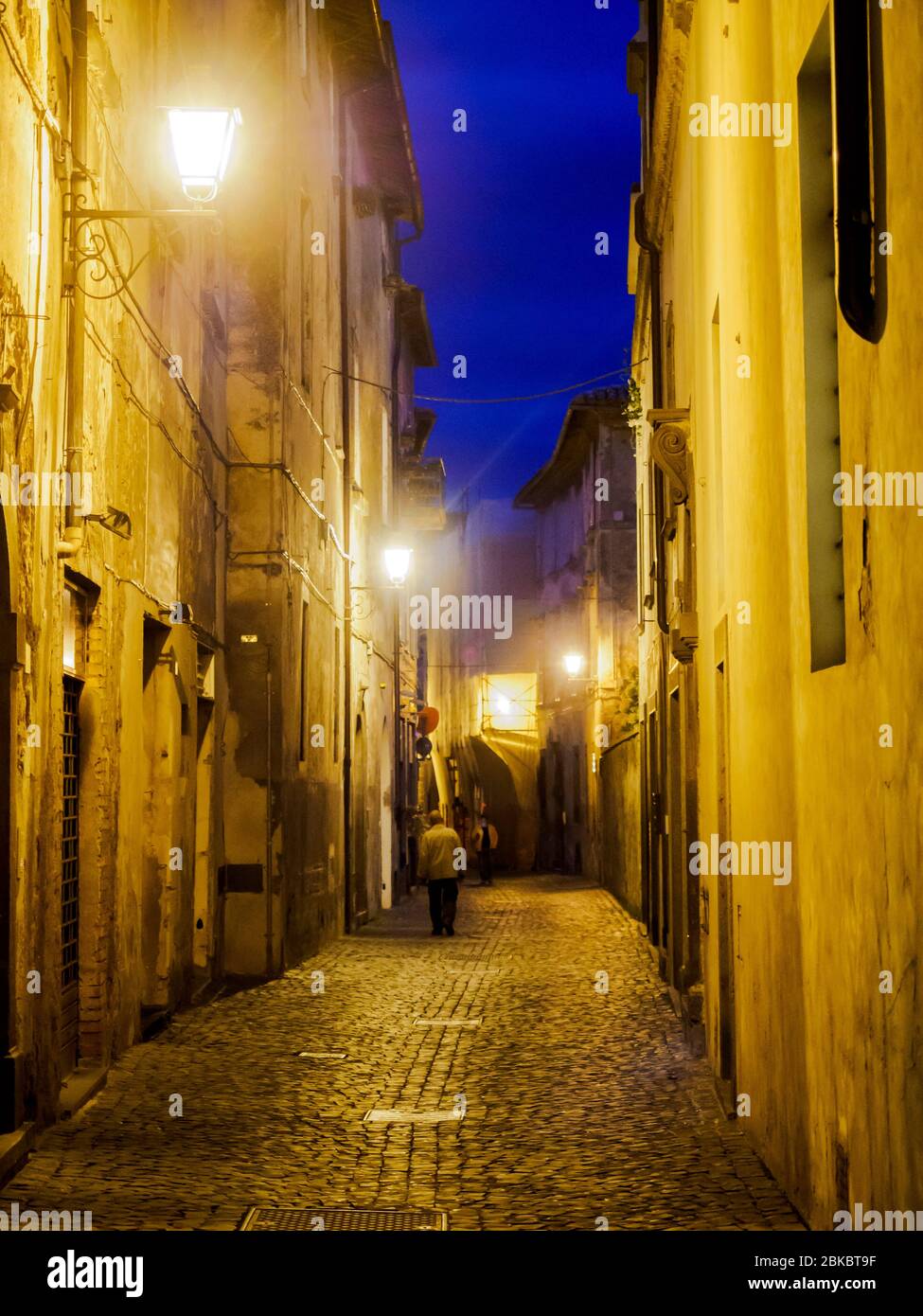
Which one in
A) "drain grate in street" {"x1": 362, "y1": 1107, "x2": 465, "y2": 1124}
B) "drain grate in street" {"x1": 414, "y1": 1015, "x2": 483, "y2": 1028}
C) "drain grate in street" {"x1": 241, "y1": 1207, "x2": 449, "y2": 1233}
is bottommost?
"drain grate in street" {"x1": 362, "y1": 1107, "x2": 465, "y2": 1124}

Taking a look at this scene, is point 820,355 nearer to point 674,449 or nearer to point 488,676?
point 674,449

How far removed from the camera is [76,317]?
8.76 meters

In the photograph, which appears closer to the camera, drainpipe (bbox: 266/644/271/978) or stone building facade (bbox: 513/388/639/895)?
drainpipe (bbox: 266/644/271/978)

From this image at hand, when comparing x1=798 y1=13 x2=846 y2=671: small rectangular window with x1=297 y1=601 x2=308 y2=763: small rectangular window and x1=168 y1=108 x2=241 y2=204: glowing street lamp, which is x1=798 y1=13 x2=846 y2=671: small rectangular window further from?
x1=297 y1=601 x2=308 y2=763: small rectangular window

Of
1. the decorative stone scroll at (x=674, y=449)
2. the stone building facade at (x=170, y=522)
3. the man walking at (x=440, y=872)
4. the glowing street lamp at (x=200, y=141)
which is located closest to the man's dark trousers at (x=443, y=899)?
the man walking at (x=440, y=872)

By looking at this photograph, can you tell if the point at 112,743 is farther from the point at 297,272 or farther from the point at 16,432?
the point at 297,272

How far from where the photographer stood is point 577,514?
1597 inches

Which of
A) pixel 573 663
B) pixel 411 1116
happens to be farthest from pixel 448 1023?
pixel 573 663

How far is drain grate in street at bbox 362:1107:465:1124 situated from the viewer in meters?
8.66

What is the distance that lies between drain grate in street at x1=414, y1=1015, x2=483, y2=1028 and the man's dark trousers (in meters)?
7.49

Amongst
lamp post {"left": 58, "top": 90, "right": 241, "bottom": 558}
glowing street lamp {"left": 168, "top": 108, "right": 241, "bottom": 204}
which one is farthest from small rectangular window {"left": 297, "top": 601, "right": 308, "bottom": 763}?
glowing street lamp {"left": 168, "top": 108, "right": 241, "bottom": 204}
